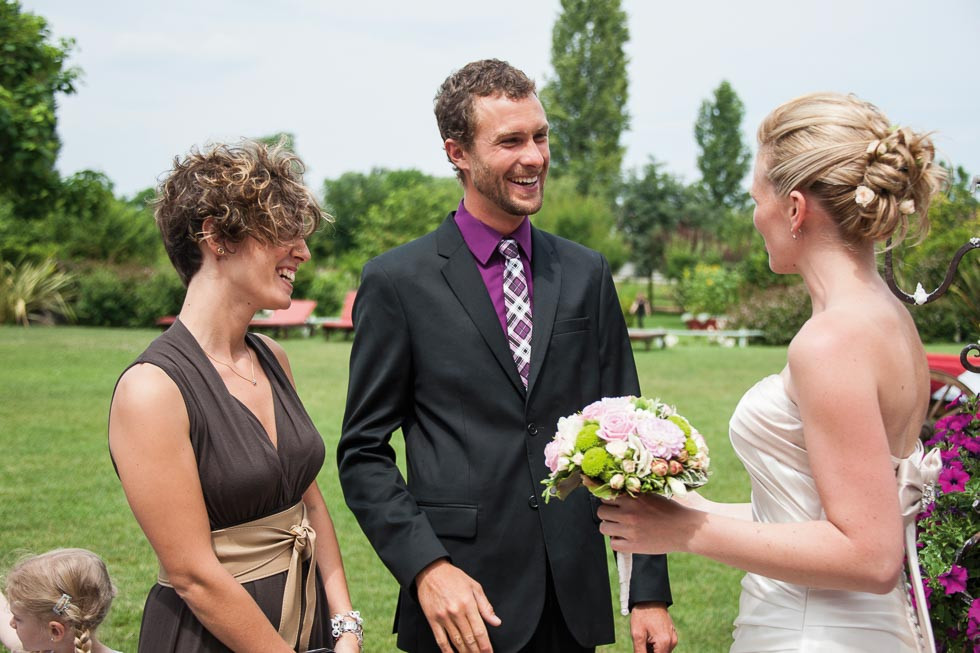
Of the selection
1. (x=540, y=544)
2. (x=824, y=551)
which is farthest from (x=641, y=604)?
(x=824, y=551)

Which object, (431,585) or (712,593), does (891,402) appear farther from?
(712,593)

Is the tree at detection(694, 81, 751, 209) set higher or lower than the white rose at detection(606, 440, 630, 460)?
higher

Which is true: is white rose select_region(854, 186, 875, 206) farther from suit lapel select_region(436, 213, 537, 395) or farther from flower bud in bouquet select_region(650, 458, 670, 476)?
suit lapel select_region(436, 213, 537, 395)

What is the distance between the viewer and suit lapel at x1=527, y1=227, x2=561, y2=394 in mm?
3129

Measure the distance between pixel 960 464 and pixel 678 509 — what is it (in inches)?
56.3

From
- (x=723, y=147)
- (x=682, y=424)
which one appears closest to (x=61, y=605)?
(x=682, y=424)

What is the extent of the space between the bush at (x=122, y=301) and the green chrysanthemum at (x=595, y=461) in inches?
1276

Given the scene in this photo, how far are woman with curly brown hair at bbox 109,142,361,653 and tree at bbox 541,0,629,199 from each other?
68297mm

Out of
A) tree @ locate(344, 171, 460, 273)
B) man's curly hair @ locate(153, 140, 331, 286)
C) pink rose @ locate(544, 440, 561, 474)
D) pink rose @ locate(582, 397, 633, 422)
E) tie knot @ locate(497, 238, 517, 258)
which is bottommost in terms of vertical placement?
pink rose @ locate(544, 440, 561, 474)

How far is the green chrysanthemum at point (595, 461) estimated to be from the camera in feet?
7.88

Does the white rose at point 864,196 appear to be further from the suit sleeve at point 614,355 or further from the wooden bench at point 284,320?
the wooden bench at point 284,320

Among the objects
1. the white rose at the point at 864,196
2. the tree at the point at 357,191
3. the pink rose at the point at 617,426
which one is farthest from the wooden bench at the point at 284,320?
the tree at the point at 357,191

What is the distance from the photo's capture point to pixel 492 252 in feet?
10.8

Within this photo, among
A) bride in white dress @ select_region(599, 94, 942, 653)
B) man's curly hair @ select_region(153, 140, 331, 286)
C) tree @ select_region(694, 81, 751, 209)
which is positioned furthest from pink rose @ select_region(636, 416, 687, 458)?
tree @ select_region(694, 81, 751, 209)
